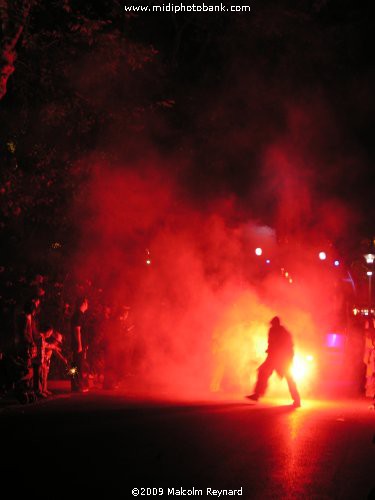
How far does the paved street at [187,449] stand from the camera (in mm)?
7238

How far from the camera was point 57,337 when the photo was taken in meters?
16.2

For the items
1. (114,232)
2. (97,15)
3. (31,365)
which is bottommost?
(31,365)

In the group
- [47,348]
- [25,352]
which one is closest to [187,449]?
[25,352]

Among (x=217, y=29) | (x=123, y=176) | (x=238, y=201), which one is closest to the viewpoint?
(x=123, y=176)

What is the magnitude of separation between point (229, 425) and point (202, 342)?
7618 millimetres

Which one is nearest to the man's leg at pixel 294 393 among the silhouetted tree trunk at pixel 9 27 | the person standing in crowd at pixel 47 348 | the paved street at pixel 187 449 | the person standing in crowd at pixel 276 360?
the person standing in crowd at pixel 276 360

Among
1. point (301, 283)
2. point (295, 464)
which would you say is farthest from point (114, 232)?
point (295, 464)

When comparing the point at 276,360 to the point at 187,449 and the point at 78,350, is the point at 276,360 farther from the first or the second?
the point at 187,449

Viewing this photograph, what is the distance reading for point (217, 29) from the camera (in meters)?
22.0

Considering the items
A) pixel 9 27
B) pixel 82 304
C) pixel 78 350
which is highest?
pixel 9 27

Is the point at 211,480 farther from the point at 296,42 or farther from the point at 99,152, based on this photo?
the point at 296,42

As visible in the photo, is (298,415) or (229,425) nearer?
(229,425)

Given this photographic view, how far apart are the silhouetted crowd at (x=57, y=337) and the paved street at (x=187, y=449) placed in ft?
3.19

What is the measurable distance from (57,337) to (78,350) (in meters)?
0.52
